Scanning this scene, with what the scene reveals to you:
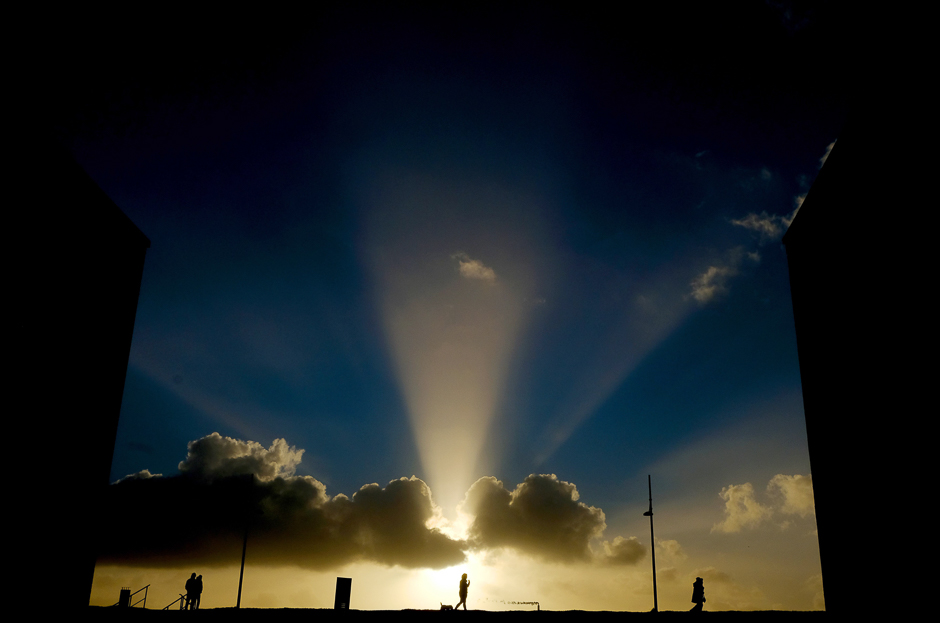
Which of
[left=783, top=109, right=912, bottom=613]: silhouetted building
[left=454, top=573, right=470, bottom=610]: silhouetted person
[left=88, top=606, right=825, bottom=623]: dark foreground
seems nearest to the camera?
[left=783, top=109, right=912, bottom=613]: silhouetted building

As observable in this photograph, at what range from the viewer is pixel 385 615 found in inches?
919

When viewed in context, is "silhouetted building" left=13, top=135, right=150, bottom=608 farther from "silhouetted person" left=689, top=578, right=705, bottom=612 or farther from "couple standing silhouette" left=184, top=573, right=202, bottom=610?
"silhouetted person" left=689, top=578, right=705, bottom=612

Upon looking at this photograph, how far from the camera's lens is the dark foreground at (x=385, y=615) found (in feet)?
70.3

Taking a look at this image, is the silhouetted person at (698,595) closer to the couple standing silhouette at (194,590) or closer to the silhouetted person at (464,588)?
the silhouetted person at (464,588)

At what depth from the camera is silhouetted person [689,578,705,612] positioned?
23.3m

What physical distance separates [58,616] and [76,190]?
12.5 meters

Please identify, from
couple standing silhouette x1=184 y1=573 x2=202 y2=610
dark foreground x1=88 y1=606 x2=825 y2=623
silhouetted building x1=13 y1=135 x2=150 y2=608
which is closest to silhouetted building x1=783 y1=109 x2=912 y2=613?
dark foreground x1=88 y1=606 x2=825 y2=623

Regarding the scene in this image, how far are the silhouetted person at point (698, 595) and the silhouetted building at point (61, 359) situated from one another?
21.3m

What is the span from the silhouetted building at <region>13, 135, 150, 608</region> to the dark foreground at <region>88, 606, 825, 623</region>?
421 cm

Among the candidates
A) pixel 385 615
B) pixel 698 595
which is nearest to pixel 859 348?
pixel 698 595

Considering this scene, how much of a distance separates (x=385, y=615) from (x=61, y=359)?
14.7m

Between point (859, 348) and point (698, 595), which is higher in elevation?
point (859, 348)

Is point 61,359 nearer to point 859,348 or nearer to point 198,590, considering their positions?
point 198,590

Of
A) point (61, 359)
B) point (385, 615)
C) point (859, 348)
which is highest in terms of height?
point (859, 348)
